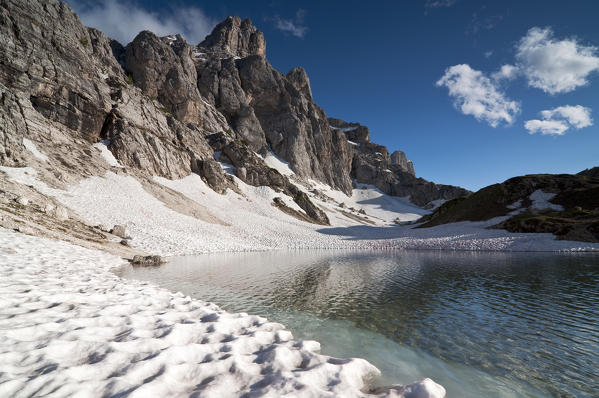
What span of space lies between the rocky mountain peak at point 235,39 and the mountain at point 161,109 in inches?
32.4

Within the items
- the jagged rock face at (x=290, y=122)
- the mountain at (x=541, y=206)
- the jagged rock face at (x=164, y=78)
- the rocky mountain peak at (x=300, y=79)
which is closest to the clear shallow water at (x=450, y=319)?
the mountain at (x=541, y=206)

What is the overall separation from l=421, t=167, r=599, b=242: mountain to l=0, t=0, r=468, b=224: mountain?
38748 millimetres

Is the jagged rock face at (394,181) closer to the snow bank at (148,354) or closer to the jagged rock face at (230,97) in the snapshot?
the jagged rock face at (230,97)

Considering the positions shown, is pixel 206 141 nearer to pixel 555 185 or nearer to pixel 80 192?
pixel 80 192

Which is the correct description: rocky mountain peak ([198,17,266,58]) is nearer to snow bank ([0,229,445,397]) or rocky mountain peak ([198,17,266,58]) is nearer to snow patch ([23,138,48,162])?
snow patch ([23,138,48,162])

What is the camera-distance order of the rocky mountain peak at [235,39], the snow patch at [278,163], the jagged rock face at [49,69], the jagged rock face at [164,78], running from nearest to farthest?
the jagged rock face at [49,69]
the jagged rock face at [164,78]
the snow patch at [278,163]
the rocky mountain peak at [235,39]

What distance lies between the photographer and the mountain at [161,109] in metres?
41.7

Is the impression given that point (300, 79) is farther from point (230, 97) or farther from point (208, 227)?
point (208, 227)

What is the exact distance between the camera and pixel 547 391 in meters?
4.85

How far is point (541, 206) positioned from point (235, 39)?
165555 millimetres

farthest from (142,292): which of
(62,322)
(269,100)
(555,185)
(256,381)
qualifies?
(269,100)

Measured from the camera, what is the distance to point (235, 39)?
15325 cm

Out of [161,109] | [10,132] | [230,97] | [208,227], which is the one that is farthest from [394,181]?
[10,132]

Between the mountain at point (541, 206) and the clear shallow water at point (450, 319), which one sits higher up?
the mountain at point (541, 206)
